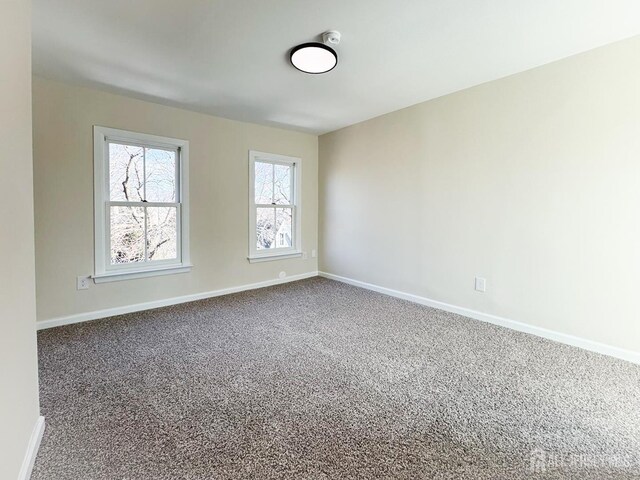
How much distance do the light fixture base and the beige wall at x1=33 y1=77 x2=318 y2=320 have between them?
2.20 m

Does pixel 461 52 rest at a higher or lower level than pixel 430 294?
higher

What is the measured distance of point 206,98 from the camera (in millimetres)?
3340

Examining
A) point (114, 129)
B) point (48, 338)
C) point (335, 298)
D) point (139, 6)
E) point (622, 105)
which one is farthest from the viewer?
point (335, 298)

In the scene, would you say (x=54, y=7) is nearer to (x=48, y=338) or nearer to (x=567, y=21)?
(x=48, y=338)

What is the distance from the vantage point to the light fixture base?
83.9 inches

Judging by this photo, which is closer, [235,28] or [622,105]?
[235,28]

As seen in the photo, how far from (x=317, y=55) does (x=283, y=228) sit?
2.79m

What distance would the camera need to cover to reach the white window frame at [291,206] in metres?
4.33

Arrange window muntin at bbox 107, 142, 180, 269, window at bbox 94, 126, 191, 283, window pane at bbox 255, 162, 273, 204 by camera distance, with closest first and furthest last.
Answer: window at bbox 94, 126, 191, 283, window muntin at bbox 107, 142, 180, 269, window pane at bbox 255, 162, 273, 204

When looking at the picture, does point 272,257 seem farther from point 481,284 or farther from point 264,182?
point 481,284

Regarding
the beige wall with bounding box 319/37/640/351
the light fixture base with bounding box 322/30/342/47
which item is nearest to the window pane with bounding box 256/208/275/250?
the beige wall with bounding box 319/37/640/351

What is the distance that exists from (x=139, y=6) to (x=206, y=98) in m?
1.47

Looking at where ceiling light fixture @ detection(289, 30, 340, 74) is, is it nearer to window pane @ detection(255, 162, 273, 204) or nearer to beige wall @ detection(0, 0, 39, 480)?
beige wall @ detection(0, 0, 39, 480)

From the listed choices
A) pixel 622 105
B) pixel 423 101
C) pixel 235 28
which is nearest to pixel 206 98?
Answer: pixel 235 28
